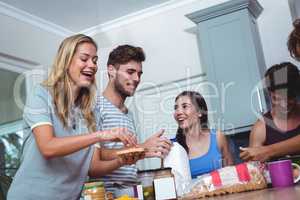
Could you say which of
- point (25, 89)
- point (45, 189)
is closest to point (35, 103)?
point (45, 189)

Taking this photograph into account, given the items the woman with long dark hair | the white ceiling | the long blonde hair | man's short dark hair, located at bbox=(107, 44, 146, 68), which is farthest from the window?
the long blonde hair

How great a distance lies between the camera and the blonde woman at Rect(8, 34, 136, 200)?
1.01m

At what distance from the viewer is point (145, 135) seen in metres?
2.78

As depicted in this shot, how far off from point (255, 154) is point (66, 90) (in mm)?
652

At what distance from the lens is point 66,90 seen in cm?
117

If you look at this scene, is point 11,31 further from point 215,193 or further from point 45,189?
point 215,193

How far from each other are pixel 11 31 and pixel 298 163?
6.88 feet

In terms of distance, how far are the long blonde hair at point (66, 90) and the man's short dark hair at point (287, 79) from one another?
0.98 m

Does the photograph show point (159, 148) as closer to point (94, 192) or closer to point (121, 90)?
point (94, 192)

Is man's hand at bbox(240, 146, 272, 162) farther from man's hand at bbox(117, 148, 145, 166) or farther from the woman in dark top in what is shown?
man's hand at bbox(117, 148, 145, 166)

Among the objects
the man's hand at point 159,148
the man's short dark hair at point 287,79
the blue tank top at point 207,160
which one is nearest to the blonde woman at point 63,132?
the man's hand at point 159,148

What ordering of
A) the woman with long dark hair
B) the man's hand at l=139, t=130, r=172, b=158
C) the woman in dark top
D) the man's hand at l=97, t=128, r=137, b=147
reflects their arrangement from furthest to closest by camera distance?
the woman with long dark hair < the woman in dark top < the man's hand at l=139, t=130, r=172, b=158 < the man's hand at l=97, t=128, r=137, b=147

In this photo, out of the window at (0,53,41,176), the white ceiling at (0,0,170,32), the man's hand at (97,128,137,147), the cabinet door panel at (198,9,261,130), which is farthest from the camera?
the white ceiling at (0,0,170,32)

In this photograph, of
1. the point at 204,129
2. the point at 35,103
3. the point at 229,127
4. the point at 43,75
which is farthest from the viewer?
the point at 43,75
